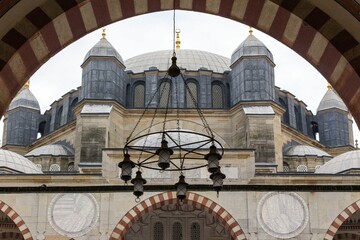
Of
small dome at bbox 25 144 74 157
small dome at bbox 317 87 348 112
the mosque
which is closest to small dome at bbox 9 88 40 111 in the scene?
the mosque

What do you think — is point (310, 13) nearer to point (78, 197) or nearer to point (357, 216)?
point (78, 197)

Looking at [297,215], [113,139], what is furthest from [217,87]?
[297,215]

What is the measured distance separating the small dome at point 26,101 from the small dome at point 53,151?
3.90 meters

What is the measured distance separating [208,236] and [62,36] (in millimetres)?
14037

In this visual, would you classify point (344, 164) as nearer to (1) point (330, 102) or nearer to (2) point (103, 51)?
(2) point (103, 51)

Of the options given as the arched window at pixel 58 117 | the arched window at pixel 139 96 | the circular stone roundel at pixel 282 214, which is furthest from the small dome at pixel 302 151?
the arched window at pixel 58 117

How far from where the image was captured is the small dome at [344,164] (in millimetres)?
18656

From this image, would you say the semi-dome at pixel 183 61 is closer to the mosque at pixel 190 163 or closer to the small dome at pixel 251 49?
the mosque at pixel 190 163

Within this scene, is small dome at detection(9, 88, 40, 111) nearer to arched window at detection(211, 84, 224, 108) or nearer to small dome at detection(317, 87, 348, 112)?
arched window at detection(211, 84, 224, 108)

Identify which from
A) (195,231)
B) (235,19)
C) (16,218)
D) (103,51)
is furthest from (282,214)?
(235,19)

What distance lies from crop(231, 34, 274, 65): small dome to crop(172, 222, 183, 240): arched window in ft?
23.5

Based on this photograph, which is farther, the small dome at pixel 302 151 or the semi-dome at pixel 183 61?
the semi-dome at pixel 183 61

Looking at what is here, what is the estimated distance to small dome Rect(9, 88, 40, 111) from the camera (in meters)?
27.3

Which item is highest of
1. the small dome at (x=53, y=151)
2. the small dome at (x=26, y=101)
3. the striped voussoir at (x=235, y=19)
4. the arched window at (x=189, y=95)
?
the small dome at (x=26, y=101)
